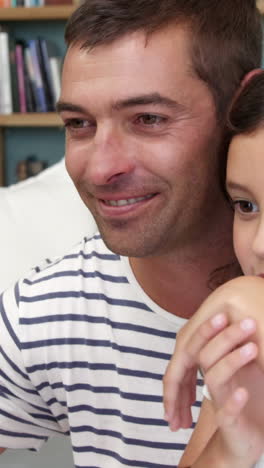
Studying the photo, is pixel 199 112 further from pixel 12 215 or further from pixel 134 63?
pixel 12 215

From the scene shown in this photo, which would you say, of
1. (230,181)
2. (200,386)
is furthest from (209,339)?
(200,386)

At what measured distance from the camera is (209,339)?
80 centimetres

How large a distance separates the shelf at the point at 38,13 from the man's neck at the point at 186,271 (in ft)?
5.72

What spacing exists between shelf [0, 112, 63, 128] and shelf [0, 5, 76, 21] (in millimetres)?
377

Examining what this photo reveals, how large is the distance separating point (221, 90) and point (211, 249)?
0.28m

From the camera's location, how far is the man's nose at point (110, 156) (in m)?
1.05

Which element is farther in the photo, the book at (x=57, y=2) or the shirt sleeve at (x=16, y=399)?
the book at (x=57, y=2)

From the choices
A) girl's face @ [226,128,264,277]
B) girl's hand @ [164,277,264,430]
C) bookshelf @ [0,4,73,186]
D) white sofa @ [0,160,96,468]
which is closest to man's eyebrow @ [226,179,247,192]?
girl's face @ [226,128,264,277]

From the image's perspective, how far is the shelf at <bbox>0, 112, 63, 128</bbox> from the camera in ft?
9.22

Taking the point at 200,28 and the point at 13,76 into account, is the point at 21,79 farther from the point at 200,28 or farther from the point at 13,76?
the point at 200,28

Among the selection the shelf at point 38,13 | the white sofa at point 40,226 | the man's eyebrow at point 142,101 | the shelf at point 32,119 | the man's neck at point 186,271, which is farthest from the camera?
the shelf at point 32,119

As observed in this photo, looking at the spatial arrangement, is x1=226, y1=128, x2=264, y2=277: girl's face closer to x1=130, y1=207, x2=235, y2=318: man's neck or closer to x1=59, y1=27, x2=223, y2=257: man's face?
x1=59, y1=27, x2=223, y2=257: man's face

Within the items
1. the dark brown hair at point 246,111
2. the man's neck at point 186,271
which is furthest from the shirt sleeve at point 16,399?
the dark brown hair at point 246,111

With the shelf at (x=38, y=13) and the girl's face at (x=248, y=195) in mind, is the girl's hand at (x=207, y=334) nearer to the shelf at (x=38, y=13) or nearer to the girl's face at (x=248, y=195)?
the girl's face at (x=248, y=195)
